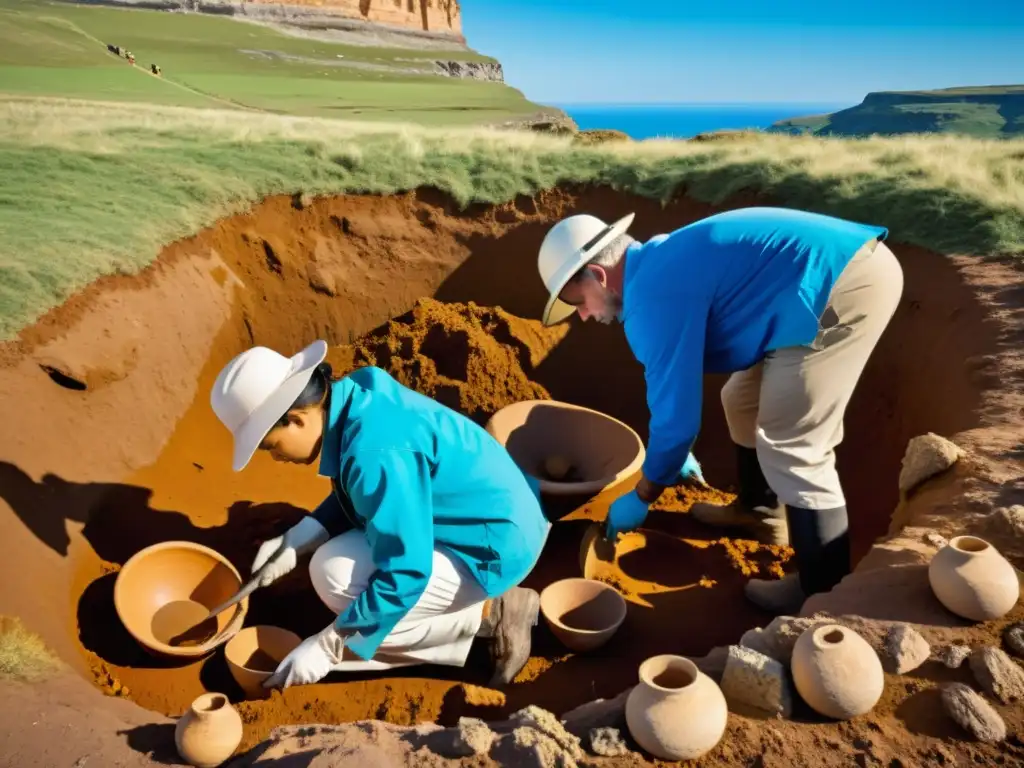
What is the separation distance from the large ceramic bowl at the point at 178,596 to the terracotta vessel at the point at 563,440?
1757mm

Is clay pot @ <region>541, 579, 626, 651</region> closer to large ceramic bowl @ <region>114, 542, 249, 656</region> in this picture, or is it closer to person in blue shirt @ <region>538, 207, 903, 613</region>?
person in blue shirt @ <region>538, 207, 903, 613</region>

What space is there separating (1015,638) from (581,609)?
173 cm

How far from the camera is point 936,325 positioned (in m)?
4.25

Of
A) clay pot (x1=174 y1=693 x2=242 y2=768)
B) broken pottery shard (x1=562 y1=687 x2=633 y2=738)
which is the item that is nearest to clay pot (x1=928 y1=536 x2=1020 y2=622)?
broken pottery shard (x1=562 y1=687 x2=633 y2=738)

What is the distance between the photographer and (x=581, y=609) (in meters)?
3.36

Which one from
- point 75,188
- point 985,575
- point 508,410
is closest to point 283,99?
point 75,188

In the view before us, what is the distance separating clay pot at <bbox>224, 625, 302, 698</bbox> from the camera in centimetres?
286

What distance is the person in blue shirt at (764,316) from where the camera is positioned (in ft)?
8.63

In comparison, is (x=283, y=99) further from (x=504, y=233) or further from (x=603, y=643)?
(x=603, y=643)

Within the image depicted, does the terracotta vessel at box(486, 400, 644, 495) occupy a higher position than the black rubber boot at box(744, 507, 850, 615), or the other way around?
the black rubber boot at box(744, 507, 850, 615)

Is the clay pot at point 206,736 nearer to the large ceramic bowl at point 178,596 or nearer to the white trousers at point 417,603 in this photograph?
the white trousers at point 417,603

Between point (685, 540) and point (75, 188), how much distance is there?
5.58m

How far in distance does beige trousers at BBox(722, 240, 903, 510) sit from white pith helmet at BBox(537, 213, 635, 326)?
83 cm

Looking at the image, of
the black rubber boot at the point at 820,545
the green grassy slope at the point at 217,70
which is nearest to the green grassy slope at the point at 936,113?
the green grassy slope at the point at 217,70
